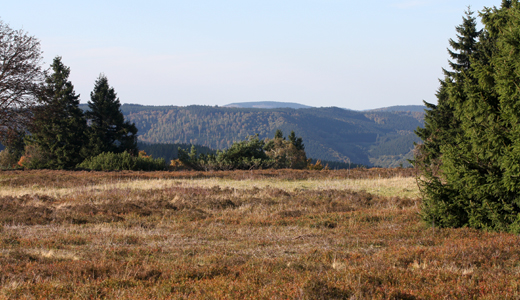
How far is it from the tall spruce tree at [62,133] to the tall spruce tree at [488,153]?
46.8 metres

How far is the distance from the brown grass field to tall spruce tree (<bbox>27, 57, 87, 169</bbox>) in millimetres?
34548

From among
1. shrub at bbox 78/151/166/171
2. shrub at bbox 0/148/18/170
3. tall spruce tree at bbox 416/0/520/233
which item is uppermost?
tall spruce tree at bbox 416/0/520/233

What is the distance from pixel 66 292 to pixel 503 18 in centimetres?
1271

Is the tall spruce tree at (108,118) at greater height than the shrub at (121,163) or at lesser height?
greater

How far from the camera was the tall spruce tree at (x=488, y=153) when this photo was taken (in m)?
9.51

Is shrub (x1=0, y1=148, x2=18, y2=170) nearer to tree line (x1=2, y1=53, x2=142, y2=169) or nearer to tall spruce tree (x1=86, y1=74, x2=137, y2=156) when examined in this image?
tree line (x1=2, y1=53, x2=142, y2=169)

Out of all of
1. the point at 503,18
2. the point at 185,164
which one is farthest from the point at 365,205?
the point at 185,164

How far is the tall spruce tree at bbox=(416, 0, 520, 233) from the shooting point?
9.51m

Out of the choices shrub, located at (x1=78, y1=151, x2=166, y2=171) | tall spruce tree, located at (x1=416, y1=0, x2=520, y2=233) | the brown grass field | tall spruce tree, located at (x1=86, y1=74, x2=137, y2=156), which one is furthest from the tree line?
tall spruce tree, located at (x1=416, y1=0, x2=520, y2=233)

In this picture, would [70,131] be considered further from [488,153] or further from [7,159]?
[488,153]

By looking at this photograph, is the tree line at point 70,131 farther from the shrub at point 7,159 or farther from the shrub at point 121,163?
the shrub at point 7,159

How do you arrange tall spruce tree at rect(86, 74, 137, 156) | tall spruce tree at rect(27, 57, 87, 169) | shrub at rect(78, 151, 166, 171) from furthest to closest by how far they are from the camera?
1. tall spruce tree at rect(86, 74, 137, 156)
2. tall spruce tree at rect(27, 57, 87, 169)
3. shrub at rect(78, 151, 166, 171)

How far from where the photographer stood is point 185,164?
1588 inches

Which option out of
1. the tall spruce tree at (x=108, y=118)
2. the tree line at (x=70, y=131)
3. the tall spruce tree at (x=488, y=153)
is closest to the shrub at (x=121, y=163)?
the tree line at (x=70, y=131)
